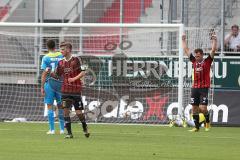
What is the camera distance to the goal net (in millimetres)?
23578

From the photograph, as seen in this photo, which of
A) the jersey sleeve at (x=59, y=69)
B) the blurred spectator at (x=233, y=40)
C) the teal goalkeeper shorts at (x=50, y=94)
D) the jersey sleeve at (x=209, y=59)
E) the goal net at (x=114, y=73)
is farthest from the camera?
the blurred spectator at (x=233, y=40)

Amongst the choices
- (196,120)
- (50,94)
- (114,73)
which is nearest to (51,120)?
(50,94)

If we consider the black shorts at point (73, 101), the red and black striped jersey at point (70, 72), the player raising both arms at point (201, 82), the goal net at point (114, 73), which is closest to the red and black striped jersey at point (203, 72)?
the player raising both arms at point (201, 82)

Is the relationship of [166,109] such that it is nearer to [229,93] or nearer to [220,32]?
[229,93]

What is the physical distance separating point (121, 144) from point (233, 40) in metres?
10.8

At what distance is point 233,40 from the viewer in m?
25.8

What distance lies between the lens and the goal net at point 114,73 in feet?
77.4

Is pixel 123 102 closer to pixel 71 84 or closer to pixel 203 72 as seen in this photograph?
pixel 203 72

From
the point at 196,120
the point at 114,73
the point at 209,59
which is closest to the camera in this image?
the point at 196,120

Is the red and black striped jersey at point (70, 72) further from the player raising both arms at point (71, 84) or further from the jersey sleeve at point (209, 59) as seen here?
the jersey sleeve at point (209, 59)

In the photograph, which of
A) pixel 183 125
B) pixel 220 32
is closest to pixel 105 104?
pixel 183 125

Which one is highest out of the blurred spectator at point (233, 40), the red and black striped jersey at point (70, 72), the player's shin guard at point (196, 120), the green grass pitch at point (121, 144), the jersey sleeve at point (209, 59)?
the blurred spectator at point (233, 40)

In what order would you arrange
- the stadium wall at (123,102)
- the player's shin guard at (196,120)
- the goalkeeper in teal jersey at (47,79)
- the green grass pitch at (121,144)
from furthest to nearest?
the stadium wall at (123,102), the player's shin guard at (196,120), the goalkeeper in teal jersey at (47,79), the green grass pitch at (121,144)

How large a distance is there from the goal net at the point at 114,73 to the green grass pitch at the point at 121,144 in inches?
71.3
